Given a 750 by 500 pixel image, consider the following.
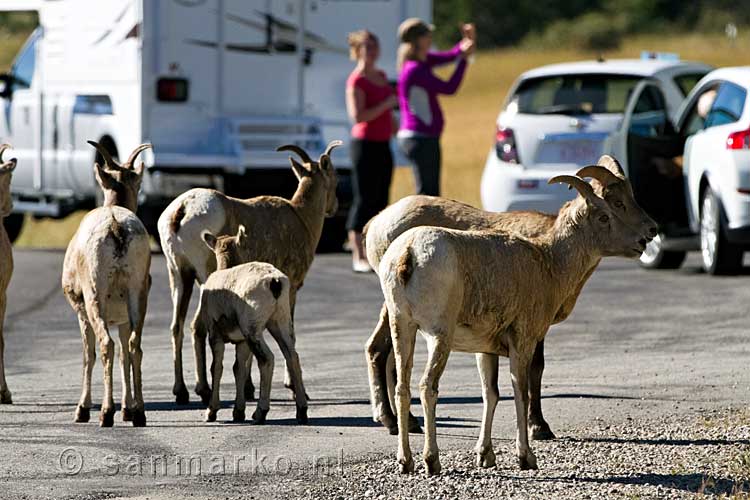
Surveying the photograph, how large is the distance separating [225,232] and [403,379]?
9.31 ft

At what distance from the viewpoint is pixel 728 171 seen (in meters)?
16.0

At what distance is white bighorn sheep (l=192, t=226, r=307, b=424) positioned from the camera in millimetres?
9703

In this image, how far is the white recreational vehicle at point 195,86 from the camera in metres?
19.3

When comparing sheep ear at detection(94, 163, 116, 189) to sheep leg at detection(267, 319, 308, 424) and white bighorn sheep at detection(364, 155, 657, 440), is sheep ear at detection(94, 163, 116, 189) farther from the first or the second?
white bighorn sheep at detection(364, 155, 657, 440)

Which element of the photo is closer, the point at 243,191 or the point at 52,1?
the point at 243,191

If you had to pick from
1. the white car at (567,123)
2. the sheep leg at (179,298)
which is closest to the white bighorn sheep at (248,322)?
the sheep leg at (179,298)

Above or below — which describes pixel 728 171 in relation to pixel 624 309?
above

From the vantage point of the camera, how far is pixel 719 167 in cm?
1617

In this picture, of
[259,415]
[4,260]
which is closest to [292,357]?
[259,415]

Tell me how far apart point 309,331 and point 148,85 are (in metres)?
6.04

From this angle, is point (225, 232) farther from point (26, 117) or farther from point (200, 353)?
→ point (26, 117)

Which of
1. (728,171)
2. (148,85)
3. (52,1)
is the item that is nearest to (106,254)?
(728,171)

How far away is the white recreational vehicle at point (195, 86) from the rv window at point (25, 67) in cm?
35

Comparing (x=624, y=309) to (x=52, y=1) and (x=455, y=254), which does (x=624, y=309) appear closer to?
(x=455, y=254)
